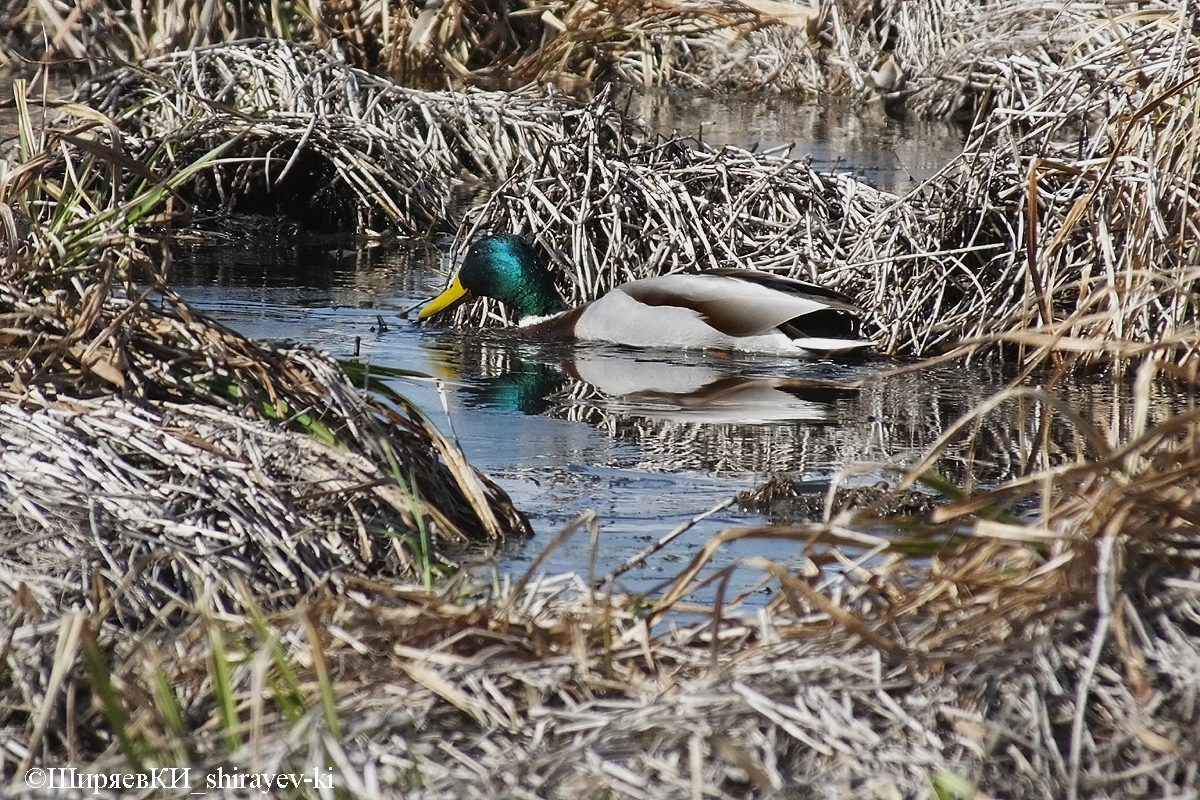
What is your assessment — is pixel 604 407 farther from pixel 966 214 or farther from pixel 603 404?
pixel 966 214

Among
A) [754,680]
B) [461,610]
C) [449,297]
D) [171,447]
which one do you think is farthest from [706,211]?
[754,680]

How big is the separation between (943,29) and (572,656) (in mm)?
14100

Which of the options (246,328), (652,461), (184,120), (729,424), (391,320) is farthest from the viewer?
(184,120)

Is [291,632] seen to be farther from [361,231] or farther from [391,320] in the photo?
[361,231]

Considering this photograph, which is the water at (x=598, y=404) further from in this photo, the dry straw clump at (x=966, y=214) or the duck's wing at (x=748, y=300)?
the dry straw clump at (x=966, y=214)

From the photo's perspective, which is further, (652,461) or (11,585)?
(652,461)

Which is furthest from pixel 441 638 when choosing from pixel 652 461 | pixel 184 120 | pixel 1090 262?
pixel 184 120

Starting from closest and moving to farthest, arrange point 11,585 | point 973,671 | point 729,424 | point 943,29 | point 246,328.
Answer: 1. point 973,671
2. point 11,585
3. point 729,424
4. point 246,328
5. point 943,29

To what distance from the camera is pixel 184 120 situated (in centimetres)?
968

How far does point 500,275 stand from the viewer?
8281 mm

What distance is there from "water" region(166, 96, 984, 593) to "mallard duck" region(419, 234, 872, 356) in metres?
0.11

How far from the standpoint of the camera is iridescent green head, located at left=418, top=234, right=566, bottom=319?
27.1 feet

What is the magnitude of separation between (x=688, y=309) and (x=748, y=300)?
Answer: 30 centimetres

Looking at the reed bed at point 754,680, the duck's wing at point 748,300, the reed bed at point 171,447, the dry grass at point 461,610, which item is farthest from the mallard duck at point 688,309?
the reed bed at point 754,680
